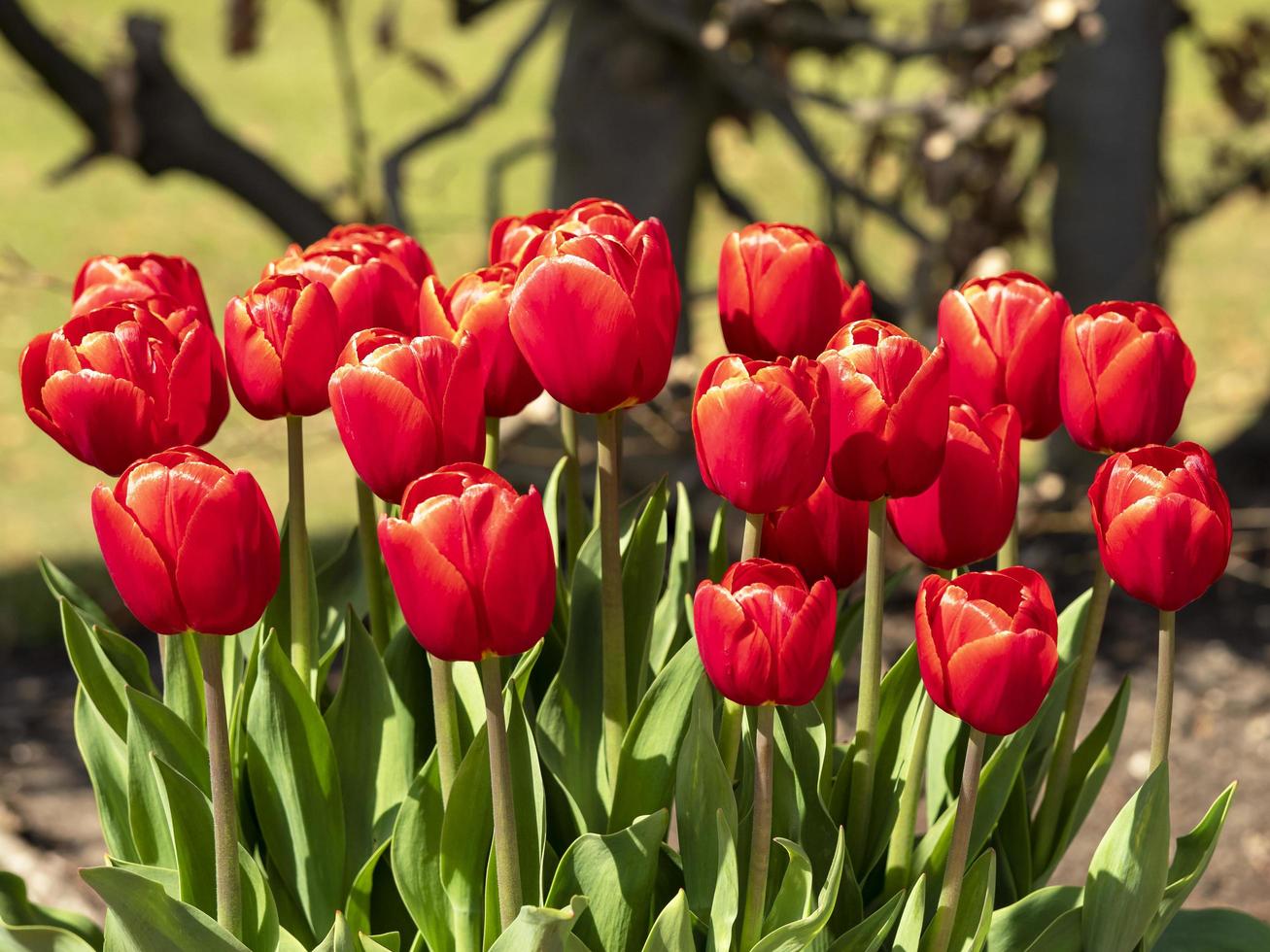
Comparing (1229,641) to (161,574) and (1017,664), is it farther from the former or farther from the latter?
(161,574)

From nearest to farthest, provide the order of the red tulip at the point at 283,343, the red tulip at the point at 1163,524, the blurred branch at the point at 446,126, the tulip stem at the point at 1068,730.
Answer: the red tulip at the point at 1163,524
the red tulip at the point at 283,343
the tulip stem at the point at 1068,730
the blurred branch at the point at 446,126

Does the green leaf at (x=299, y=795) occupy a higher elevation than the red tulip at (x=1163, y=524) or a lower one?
lower

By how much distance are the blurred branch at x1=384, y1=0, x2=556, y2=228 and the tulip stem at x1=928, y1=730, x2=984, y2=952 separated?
2.57m

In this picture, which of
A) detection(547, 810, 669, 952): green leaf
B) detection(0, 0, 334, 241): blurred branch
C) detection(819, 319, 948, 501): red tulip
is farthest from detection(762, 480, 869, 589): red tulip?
detection(0, 0, 334, 241): blurred branch

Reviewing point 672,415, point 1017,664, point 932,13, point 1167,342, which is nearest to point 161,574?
point 1017,664

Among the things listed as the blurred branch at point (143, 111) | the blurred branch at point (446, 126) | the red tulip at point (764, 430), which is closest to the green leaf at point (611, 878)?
the red tulip at point (764, 430)

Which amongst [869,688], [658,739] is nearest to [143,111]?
[658,739]

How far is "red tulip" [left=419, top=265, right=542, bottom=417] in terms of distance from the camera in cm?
120

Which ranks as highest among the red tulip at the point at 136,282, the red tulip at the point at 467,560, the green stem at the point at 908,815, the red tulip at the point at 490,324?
the red tulip at the point at 136,282

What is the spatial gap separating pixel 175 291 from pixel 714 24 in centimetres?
246

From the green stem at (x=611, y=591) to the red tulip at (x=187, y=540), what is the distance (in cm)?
26

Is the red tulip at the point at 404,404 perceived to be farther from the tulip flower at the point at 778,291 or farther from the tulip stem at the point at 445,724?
the tulip flower at the point at 778,291

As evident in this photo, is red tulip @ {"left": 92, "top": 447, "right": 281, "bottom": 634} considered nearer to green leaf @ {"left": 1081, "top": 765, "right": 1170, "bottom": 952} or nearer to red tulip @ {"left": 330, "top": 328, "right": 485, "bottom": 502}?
red tulip @ {"left": 330, "top": 328, "right": 485, "bottom": 502}

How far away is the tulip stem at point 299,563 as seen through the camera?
1.23m
